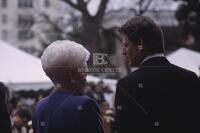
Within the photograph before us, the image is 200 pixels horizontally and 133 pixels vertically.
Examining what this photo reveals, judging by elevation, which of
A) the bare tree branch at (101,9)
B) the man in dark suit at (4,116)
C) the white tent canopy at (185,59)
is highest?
the bare tree branch at (101,9)

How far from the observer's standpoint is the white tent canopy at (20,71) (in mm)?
16766

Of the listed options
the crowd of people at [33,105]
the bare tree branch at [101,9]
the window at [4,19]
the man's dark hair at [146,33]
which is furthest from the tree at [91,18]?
the window at [4,19]

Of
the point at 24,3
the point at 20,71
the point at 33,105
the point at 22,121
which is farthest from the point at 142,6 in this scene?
the point at 24,3

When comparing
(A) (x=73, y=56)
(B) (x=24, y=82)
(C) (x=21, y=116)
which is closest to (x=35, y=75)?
(B) (x=24, y=82)

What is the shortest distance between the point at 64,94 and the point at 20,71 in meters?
13.9

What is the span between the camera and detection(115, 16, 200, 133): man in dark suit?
3102 mm

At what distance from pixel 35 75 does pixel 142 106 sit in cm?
1452

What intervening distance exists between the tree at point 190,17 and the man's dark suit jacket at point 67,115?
26063 mm

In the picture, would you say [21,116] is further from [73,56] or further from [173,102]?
[173,102]

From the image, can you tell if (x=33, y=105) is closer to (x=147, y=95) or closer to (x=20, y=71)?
(x=20, y=71)

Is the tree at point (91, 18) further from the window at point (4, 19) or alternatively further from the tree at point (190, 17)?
the window at point (4, 19)

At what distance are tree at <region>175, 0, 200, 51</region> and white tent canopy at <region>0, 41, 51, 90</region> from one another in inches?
505

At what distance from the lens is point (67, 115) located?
11.5 feet

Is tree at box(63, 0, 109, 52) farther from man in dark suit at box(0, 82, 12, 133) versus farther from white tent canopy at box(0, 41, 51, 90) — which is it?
man in dark suit at box(0, 82, 12, 133)
